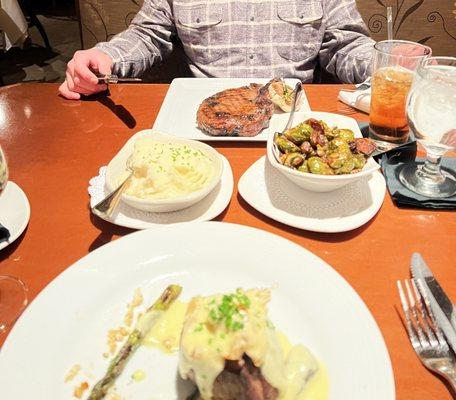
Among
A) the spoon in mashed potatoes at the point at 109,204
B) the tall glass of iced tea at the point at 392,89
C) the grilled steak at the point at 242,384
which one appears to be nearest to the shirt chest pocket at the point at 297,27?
the tall glass of iced tea at the point at 392,89

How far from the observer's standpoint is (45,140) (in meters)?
1.62

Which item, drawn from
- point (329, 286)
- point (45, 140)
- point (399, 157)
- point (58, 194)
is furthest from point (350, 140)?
point (45, 140)

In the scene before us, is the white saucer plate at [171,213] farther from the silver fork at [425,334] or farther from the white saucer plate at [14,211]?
the silver fork at [425,334]

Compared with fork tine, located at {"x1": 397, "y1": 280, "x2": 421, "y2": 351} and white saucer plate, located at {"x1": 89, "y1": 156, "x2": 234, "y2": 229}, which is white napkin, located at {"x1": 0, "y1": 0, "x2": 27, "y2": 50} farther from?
fork tine, located at {"x1": 397, "y1": 280, "x2": 421, "y2": 351}

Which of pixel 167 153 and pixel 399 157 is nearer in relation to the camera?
pixel 167 153

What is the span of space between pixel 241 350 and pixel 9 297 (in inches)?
24.1

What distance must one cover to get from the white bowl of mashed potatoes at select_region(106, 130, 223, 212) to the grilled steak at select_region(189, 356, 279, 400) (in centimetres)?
52

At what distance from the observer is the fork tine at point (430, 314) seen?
0.87 m

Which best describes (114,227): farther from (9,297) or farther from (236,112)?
(236,112)

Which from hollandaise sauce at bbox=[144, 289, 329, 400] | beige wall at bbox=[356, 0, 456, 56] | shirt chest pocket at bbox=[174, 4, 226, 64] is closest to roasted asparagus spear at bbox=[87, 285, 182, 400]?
hollandaise sauce at bbox=[144, 289, 329, 400]

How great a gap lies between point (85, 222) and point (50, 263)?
6.8 inches

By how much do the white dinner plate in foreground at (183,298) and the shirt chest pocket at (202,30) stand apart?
61.8 inches

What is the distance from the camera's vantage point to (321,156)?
4.25 ft

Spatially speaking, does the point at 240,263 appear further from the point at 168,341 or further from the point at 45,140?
the point at 45,140
